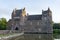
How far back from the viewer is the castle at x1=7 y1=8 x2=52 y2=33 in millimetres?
63656

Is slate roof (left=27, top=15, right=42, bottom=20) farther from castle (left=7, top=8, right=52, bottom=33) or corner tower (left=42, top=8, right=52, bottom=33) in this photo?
corner tower (left=42, top=8, right=52, bottom=33)

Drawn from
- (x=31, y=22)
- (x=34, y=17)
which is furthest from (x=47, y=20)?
(x=31, y=22)

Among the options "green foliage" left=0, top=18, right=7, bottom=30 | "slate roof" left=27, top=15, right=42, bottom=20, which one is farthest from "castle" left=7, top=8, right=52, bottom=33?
"green foliage" left=0, top=18, right=7, bottom=30

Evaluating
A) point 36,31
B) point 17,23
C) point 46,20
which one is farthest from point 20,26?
point 46,20

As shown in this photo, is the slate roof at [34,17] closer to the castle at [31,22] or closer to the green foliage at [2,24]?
the castle at [31,22]

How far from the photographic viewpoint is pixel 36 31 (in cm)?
6325

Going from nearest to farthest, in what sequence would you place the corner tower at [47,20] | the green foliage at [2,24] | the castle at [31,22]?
the corner tower at [47,20], the castle at [31,22], the green foliage at [2,24]

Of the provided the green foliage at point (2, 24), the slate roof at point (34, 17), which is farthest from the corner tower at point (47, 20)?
the green foliage at point (2, 24)

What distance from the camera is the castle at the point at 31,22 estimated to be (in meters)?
→ 63.7

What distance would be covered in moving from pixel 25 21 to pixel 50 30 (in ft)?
37.3

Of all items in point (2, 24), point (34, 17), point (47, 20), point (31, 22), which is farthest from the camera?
point (2, 24)

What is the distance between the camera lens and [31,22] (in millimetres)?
65188

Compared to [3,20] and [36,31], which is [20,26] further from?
[3,20]

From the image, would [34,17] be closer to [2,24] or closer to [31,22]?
[31,22]
